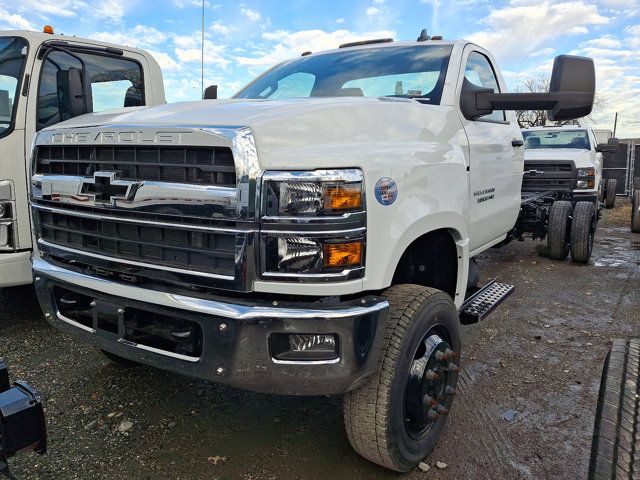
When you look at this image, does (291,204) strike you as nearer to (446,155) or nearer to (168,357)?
(168,357)

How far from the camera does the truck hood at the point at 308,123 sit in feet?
6.77

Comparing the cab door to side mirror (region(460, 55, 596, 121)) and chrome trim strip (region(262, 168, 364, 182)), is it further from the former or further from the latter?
chrome trim strip (region(262, 168, 364, 182))

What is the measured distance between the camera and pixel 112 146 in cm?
238

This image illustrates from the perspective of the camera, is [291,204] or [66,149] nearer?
[291,204]

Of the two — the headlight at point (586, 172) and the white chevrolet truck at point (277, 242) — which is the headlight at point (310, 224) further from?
the headlight at point (586, 172)

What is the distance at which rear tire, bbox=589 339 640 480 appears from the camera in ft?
5.55

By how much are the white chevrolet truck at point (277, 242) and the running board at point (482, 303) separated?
1.38 feet

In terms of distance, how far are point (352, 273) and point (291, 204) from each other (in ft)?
1.17

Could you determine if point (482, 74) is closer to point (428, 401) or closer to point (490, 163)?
point (490, 163)

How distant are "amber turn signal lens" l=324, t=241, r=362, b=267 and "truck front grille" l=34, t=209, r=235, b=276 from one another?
0.37m

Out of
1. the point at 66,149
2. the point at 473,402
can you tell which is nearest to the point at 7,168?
the point at 66,149

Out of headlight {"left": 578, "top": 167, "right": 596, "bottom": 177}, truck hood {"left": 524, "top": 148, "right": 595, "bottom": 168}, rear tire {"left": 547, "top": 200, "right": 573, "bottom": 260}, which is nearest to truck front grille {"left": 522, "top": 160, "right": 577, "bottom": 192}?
truck hood {"left": 524, "top": 148, "right": 595, "bottom": 168}

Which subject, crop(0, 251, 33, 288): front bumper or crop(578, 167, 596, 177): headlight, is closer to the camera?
crop(0, 251, 33, 288): front bumper

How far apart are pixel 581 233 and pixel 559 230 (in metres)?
0.27
